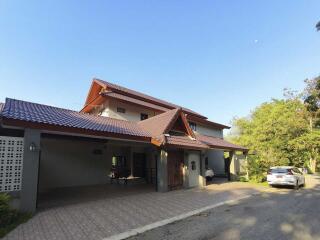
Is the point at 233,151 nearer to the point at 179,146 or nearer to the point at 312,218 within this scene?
the point at 179,146

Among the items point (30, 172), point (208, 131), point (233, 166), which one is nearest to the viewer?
point (30, 172)

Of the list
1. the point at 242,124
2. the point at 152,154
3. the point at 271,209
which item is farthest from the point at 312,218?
the point at 242,124

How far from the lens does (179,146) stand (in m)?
14.7

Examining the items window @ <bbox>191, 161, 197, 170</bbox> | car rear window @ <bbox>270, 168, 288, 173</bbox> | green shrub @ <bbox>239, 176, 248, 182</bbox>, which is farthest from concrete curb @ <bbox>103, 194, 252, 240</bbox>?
green shrub @ <bbox>239, 176, 248, 182</bbox>

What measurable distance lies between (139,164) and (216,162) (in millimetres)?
11186

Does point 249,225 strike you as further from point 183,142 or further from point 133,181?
point 133,181

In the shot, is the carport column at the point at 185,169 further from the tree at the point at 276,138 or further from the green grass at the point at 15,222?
the green grass at the point at 15,222

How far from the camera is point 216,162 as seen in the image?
90.5 ft

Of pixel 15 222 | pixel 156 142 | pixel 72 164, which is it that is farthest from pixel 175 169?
pixel 15 222

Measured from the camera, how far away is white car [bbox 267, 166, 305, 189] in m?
15.9

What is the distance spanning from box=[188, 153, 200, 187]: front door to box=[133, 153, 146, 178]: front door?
16.0ft

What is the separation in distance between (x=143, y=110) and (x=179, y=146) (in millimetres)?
8567

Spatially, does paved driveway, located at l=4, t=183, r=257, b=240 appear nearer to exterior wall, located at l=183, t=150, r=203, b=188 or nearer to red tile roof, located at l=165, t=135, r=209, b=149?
red tile roof, located at l=165, t=135, r=209, b=149

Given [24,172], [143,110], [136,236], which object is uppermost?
[143,110]
